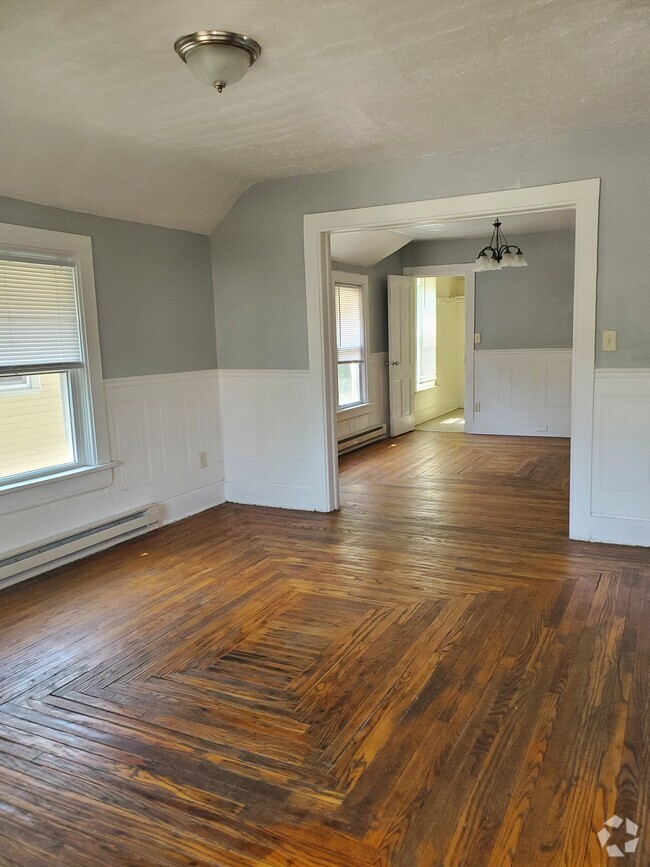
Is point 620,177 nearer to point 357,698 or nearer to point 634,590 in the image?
point 634,590

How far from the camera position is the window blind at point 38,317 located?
3.63 metres

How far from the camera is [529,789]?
1931 mm

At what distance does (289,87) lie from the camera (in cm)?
292

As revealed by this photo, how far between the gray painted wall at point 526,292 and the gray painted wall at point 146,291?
428 cm

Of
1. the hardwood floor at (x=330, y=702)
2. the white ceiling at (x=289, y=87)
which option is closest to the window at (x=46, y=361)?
the white ceiling at (x=289, y=87)

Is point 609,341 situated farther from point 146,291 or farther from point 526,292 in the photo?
point 526,292

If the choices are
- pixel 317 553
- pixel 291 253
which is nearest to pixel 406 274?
Result: pixel 291 253

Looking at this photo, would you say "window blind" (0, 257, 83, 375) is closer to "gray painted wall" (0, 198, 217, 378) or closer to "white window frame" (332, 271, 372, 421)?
"gray painted wall" (0, 198, 217, 378)

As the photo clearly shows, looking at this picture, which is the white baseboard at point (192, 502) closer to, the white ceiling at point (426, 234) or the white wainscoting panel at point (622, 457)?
the white ceiling at point (426, 234)

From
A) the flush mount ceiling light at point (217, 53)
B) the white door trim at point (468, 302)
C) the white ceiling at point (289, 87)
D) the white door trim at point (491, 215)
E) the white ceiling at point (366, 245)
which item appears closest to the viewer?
the white ceiling at point (289, 87)

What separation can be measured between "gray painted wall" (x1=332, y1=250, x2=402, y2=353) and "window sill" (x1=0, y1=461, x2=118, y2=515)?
4382mm

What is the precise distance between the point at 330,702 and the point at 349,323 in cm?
554

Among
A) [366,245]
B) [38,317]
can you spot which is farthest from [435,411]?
[38,317]

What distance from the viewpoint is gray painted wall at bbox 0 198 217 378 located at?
416cm
